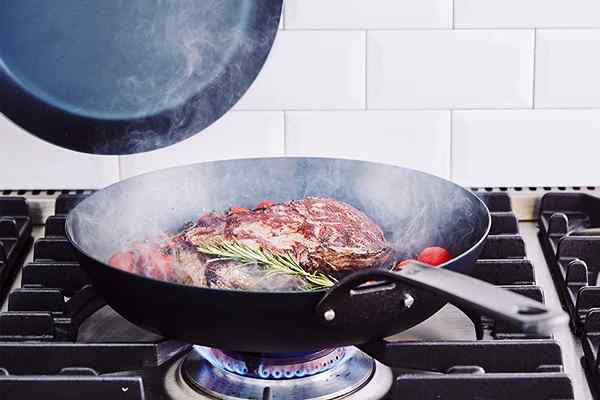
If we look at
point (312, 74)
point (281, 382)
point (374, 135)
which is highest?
point (312, 74)

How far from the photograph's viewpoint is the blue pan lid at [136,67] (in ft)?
4.60

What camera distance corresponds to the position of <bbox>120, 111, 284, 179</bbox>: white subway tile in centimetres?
154

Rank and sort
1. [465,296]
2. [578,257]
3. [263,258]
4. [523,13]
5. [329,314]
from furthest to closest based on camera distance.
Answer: [523,13] < [578,257] < [263,258] < [329,314] < [465,296]

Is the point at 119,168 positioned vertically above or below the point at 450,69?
below

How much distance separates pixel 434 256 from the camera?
1.15 m

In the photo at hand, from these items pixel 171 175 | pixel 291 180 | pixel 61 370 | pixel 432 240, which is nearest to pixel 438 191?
pixel 432 240

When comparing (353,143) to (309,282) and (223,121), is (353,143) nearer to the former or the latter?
(223,121)

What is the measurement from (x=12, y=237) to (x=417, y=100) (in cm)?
71

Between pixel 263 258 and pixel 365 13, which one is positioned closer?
pixel 263 258

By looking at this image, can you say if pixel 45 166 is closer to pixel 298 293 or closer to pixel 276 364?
pixel 276 364

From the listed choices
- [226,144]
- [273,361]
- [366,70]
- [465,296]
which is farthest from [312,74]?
[465,296]

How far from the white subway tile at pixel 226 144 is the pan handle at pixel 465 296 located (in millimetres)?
715

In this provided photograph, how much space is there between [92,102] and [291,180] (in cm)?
35

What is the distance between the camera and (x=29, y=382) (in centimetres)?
92
